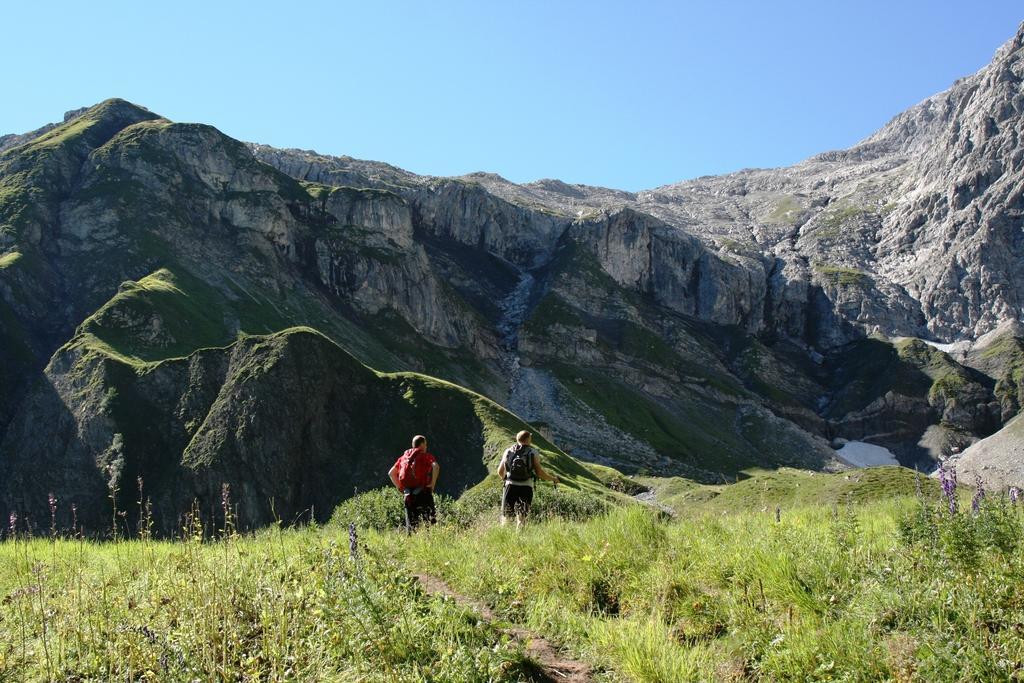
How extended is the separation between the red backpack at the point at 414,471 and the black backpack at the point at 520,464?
1.65 metres

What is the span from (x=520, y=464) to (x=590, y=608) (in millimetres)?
7061

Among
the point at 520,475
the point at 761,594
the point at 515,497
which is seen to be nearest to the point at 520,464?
the point at 520,475

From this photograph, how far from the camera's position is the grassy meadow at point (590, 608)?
6.13m

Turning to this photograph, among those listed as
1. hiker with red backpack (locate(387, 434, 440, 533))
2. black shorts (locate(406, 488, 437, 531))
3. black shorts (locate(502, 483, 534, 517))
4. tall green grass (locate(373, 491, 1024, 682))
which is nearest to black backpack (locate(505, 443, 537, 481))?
black shorts (locate(502, 483, 534, 517))

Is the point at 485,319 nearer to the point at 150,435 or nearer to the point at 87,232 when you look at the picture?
the point at 87,232

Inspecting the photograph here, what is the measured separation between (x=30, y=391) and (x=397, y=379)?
36054 millimetres

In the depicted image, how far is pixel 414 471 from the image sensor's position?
48.2 feet

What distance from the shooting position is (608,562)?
347 inches

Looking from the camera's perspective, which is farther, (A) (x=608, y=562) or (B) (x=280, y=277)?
(B) (x=280, y=277)

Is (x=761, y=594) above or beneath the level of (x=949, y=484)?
beneath

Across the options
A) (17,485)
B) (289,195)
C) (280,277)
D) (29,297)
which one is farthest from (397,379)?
(289,195)

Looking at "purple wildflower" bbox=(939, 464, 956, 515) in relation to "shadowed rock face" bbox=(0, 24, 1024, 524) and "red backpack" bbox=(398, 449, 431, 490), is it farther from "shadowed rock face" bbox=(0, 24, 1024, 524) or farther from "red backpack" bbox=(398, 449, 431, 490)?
"shadowed rock face" bbox=(0, 24, 1024, 524)

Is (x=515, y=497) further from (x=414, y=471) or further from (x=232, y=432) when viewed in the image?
(x=232, y=432)

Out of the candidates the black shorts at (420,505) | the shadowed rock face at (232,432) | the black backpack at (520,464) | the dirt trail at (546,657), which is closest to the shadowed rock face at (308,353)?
the shadowed rock face at (232,432)
